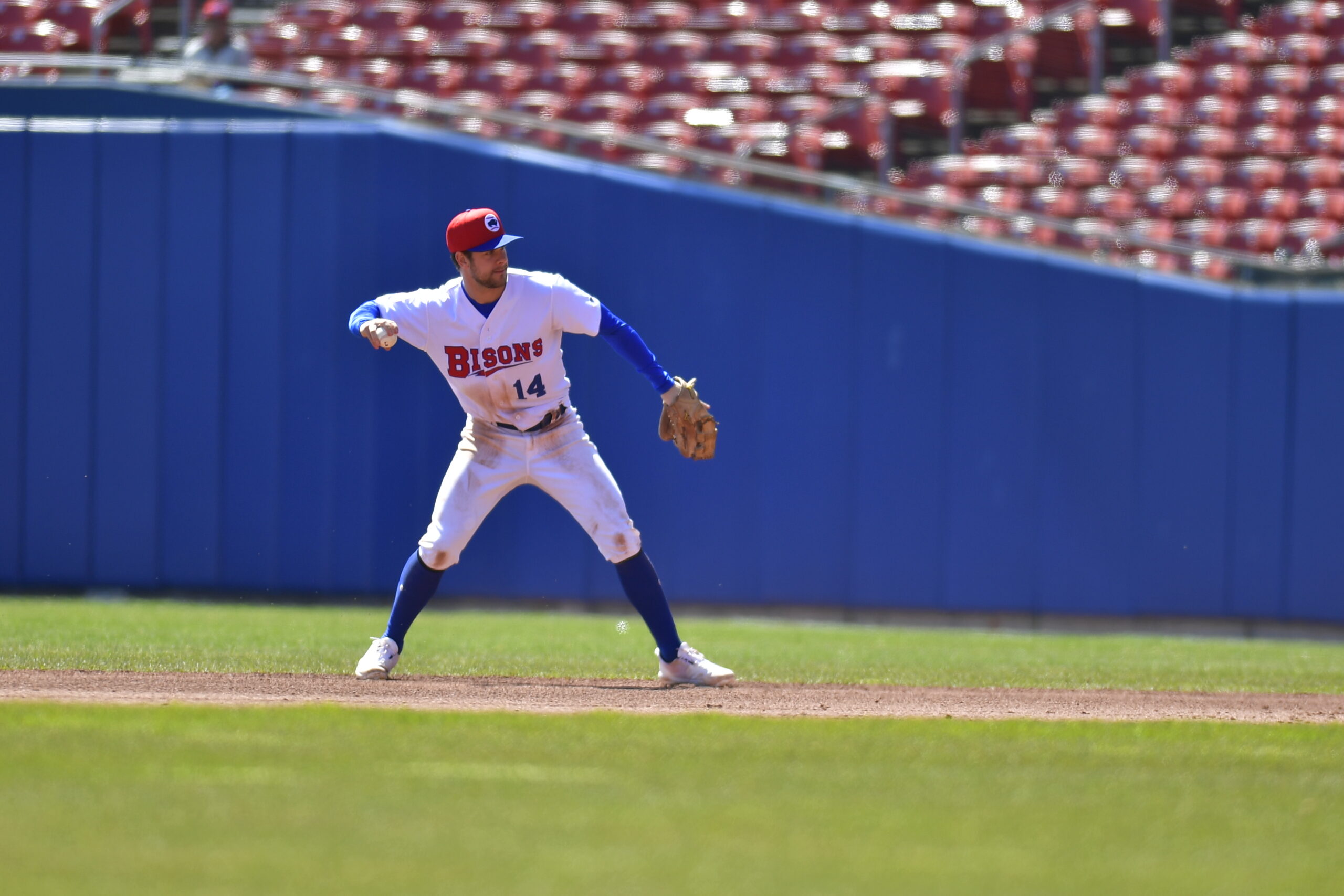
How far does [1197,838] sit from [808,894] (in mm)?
1031

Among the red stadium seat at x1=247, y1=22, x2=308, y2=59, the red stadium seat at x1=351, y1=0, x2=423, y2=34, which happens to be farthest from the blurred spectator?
the red stadium seat at x1=351, y1=0, x2=423, y2=34

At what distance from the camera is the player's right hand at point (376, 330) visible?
19.0ft

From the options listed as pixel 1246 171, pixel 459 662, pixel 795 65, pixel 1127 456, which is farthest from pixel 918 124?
pixel 459 662

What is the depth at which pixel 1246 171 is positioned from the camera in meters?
12.0

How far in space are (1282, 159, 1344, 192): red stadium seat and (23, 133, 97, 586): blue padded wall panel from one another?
8395 mm

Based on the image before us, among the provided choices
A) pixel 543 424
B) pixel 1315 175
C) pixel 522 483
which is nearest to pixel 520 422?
pixel 543 424

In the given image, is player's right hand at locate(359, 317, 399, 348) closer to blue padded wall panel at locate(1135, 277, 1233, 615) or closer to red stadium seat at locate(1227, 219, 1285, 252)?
blue padded wall panel at locate(1135, 277, 1233, 615)

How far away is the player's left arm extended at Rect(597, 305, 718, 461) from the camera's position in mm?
6277

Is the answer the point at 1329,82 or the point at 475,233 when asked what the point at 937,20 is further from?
the point at 475,233

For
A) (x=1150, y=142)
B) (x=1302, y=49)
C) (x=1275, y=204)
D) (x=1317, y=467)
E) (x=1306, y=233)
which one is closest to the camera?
(x=1317, y=467)

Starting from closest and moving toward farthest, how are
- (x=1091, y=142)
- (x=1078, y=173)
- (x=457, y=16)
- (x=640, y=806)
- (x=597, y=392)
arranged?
(x=640, y=806) → (x=597, y=392) → (x=1078, y=173) → (x=1091, y=142) → (x=457, y=16)

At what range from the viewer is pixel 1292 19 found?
1341 centimetres

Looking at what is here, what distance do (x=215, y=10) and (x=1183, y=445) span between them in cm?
779

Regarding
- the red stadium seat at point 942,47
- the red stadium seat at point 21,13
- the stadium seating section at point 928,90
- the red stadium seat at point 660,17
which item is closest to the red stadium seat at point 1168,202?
the stadium seating section at point 928,90
